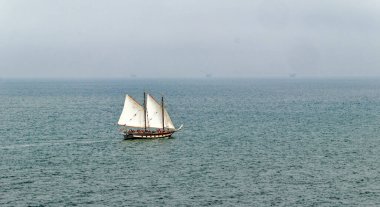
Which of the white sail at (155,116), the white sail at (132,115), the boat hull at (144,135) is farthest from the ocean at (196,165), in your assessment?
the white sail at (132,115)

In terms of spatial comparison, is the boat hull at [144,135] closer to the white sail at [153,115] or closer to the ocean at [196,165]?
the ocean at [196,165]

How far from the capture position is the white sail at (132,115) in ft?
414

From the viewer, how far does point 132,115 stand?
420 feet

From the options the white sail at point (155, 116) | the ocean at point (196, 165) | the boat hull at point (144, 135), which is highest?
the white sail at point (155, 116)

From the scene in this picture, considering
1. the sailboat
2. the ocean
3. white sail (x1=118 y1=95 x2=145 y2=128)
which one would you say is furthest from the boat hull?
white sail (x1=118 y1=95 x2=145 y2=128)

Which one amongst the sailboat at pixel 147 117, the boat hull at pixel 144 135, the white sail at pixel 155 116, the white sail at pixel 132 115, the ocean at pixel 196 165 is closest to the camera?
the ocean at pixel 196 165

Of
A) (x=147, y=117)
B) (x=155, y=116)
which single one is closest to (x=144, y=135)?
(x=147, y=117)

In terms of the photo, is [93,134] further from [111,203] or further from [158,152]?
[111,203]

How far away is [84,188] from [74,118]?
9803cm

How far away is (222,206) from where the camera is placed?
71.6 m

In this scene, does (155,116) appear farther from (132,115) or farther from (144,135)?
(144,135)

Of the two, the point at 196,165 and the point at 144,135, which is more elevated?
the point at 144,135

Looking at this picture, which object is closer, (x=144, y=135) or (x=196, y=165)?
(x=196, y=165)

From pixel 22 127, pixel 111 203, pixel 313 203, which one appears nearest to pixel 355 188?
pixel 313 203
